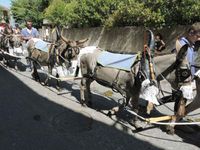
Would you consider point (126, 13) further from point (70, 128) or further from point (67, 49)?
point (70, 128)

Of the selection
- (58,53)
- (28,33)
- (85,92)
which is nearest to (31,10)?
(28,33)

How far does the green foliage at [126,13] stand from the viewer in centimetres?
1494

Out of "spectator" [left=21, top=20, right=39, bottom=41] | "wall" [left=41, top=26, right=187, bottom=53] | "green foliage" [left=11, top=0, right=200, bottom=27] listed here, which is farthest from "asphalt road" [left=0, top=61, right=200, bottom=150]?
"green foliage" [left=11, top=0, right=200, bottom=27]

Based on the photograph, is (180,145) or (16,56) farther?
(16,56)

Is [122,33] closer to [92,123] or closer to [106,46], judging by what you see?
[106,46]

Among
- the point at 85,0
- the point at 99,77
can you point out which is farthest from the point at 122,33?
the point at 99,77

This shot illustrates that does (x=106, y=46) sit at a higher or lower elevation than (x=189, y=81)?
lower

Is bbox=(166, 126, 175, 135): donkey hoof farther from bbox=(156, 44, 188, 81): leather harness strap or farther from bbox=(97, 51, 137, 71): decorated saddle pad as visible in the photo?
bbox=(97, 51, 137, 71): decorated saddle pad

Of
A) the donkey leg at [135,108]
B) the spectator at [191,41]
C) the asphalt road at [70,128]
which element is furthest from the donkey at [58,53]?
the spectator at [191,41]

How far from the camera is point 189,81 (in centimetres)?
685

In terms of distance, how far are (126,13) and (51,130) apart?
40.1ft

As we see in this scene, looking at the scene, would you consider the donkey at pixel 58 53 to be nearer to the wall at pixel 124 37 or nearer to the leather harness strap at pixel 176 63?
the leather harness strap at pixel 176 63

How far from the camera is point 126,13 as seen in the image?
739 inches

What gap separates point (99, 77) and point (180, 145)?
2.83 m
